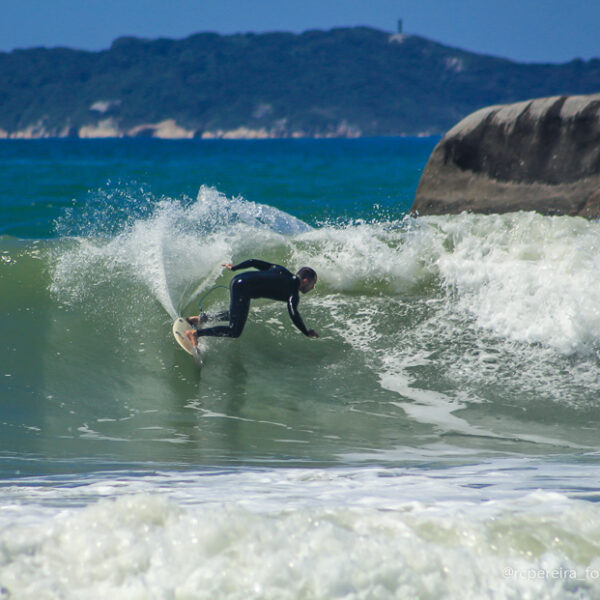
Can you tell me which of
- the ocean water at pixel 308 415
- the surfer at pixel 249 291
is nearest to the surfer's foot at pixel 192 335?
the surfer at pixel 249 291

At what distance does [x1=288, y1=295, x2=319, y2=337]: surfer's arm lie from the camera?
6031 mm

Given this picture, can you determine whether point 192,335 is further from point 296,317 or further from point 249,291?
Answer: point 296,317

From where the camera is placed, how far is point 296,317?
6074 mm

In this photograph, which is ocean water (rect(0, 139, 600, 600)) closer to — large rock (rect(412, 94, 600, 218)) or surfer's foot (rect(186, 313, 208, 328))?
surfer's foot (rect(186, 313, 208, 328))

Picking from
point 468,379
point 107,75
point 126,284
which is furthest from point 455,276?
Answer: point 107,75

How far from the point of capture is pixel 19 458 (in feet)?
14.1

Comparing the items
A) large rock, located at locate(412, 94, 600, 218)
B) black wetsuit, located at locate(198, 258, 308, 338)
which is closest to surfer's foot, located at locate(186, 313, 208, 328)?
black wetsuit, located at locate(198, 258, 308, 338)

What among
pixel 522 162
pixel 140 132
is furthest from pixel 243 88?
pixel 522 162

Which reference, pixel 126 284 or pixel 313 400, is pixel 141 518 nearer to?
pixel 313 400

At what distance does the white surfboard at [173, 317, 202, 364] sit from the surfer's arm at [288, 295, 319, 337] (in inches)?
36.6

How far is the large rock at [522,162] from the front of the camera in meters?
9.74

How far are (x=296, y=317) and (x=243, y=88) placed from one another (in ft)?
524

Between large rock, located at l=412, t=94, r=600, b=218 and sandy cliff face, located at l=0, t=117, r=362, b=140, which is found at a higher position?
sandy cliff face, located at l=0, t=117, r=362, b=140

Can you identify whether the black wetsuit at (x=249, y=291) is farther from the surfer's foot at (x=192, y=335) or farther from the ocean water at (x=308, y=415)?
the ocean water at (x=308, y=415)
